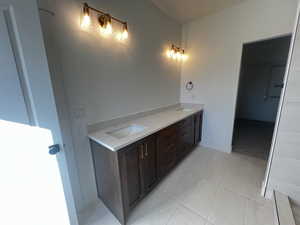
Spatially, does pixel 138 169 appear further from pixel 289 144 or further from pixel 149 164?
pixel 289 144

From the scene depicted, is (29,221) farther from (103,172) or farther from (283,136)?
(283,136)

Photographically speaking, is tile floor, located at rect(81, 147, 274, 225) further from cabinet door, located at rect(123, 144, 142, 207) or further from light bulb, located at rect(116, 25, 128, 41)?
light bulb, located at rect(116, 25, 128, 41)

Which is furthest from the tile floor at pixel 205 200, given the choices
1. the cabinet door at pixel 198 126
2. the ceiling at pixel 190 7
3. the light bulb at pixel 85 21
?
the ceiling at pixel 190 7

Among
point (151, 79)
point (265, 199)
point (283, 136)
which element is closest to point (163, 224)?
point (265, 199)

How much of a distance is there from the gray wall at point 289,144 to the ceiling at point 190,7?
1.42 meters

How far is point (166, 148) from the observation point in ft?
6.16

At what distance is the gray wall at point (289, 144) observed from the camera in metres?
1.36

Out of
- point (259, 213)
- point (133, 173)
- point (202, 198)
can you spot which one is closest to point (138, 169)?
point (133, 173)

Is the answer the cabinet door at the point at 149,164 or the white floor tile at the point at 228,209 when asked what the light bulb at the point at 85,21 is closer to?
the cabinet door at the point at 149,164

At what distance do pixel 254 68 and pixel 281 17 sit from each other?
3295 millimetres

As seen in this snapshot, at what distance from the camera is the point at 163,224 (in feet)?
4.55

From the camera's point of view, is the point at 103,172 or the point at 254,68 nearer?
the point at 103,172

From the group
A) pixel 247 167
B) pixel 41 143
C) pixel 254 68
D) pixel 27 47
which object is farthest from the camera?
pixel 254 68

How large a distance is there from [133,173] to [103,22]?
1.70 meters
